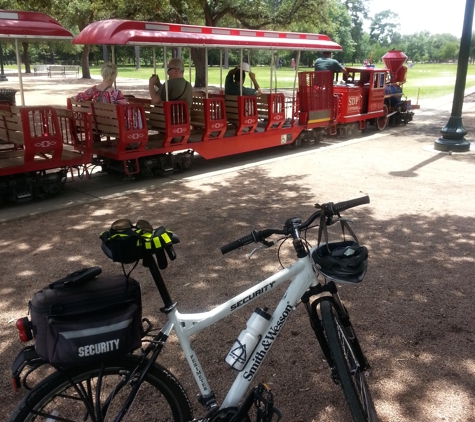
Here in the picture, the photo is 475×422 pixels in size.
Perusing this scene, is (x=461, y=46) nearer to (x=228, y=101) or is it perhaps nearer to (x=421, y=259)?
(x=228, y=101)

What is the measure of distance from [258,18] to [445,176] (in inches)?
635

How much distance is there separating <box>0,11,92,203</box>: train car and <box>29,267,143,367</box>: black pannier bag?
219 inches

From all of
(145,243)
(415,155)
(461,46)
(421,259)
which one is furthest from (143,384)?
(461,46)

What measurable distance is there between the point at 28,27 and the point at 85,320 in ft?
20.3

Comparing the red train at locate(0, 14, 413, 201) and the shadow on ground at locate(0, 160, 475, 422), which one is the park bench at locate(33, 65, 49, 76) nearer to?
the red train at locate(0, 14, 413, 201)

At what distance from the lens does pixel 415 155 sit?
10633mm

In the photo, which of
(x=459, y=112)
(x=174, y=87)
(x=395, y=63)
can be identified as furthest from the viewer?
(x=395, y=63)

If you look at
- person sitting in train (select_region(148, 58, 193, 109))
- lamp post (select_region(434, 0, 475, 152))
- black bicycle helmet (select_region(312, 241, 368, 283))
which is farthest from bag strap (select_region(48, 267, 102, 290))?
lamp post (select_region(434, 0, 475, 152))

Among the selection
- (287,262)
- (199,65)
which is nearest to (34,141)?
(287,262)

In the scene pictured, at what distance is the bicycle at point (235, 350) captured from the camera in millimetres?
2070

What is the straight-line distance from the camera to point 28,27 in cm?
684

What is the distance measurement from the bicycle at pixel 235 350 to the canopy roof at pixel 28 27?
573 centimetres

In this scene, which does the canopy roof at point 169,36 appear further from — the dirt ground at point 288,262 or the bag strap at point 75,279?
the bag strap at point 75,279

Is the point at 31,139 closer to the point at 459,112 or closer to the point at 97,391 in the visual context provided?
the point at 97,391
